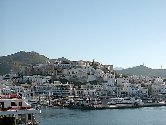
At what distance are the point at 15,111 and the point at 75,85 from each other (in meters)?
73.9

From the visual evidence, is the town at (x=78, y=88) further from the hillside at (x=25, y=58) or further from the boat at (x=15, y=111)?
the hillside at (x=25, y=58)

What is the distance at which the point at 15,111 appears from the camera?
54.0 feet

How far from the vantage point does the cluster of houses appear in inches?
3155

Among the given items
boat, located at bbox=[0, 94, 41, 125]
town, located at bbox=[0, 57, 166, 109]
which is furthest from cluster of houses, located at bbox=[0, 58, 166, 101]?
boat, located at bbox=[0, 94, 41, 125]

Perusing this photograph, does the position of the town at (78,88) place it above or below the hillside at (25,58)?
below

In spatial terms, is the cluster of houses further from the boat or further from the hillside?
the hillside

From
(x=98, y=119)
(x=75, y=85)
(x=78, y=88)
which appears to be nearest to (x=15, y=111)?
(x=98, y=119)

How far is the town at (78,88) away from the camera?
7106cm

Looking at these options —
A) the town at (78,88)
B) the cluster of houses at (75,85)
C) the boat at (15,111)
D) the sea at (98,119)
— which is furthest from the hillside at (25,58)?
the boat at (15,111)

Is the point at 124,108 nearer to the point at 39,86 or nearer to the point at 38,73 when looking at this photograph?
the point at 39,86

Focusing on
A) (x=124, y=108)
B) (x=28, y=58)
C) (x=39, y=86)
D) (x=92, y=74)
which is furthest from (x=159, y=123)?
(x=28, y=58)

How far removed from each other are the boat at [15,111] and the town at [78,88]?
47.6 m

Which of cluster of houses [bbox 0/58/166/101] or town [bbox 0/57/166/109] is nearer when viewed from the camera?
town [bbox 0/57/166/109]

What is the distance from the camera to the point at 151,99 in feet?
274
